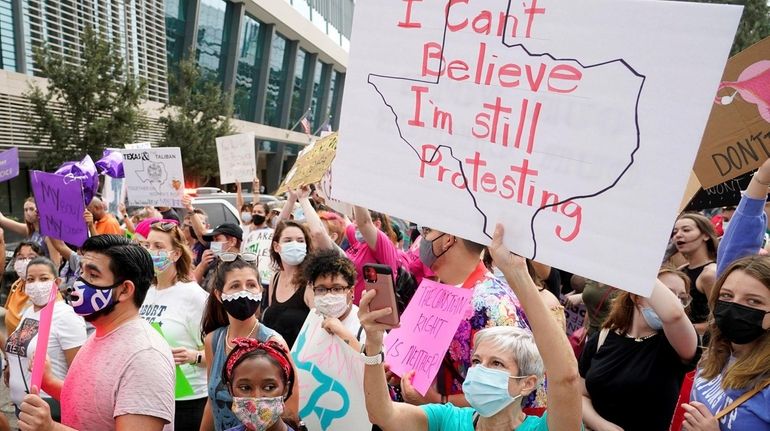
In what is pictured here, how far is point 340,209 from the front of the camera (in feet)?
19.2

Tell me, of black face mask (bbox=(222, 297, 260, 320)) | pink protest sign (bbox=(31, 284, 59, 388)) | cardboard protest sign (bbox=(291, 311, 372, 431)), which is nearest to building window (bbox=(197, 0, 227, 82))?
black face mask (bbox=(222, 297, 260, 320))

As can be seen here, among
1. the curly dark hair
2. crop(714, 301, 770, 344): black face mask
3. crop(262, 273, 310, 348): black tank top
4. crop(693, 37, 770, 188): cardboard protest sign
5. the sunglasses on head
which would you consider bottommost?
crop(262, 273, 310, 348): black tank top

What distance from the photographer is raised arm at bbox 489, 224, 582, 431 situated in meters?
1.84

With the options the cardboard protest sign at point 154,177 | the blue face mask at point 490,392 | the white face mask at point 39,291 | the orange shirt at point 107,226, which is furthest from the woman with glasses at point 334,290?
the orange shirt at point 107,226

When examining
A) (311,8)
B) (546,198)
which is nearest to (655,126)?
(546,198)

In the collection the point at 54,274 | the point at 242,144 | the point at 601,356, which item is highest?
the point at 242,144

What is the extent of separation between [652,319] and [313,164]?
249 cm

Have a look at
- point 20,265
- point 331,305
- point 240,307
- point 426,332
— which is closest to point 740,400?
point 426,332

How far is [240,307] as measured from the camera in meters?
3.33

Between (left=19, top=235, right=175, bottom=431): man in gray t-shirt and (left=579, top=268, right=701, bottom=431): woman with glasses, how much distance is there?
80.0 inches

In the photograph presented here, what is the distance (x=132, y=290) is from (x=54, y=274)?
7.42 ft

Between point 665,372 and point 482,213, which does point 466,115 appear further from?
point 665,372

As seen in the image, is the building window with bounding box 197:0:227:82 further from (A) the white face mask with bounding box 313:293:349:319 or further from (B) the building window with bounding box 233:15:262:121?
(A) the white face mask with bounding box 313:293:349:319

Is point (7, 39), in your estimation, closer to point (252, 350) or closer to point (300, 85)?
point (252, 350)
